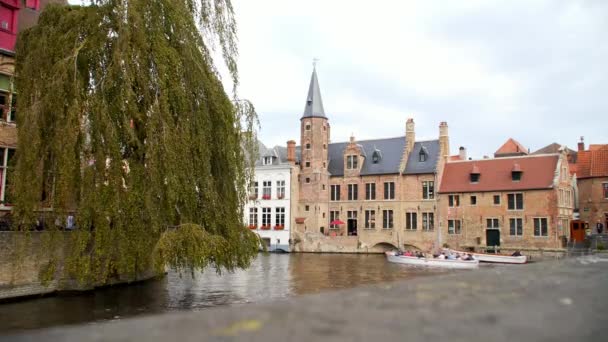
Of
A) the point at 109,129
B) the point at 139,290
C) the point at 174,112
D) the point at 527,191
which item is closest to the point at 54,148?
the point at 109,129

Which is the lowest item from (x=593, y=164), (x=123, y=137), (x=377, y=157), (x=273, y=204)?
(x=273, y=204)

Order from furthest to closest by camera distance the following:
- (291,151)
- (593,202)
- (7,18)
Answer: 1. (291,151)
2. (593,202)
3. (7,18)

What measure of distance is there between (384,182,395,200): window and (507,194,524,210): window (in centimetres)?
854

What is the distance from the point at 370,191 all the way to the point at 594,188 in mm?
16381

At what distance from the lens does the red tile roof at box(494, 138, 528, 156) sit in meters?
50.2

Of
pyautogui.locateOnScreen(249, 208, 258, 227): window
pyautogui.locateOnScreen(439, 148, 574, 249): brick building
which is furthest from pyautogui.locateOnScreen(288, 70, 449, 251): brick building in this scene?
pyautogui.locateOnScreen(249, 208, 258, 227): window

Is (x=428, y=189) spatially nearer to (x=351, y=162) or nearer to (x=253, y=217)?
(x=351, y=162)

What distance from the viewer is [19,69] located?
1212 cm

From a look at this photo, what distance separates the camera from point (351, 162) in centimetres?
4094

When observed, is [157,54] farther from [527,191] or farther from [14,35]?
[527,191]

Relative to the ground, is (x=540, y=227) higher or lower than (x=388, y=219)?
lower

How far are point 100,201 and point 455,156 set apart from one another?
1761 inches

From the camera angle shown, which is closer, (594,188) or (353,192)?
(594,188)

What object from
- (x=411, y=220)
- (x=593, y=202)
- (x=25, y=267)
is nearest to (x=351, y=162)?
(x=411, y=220)
